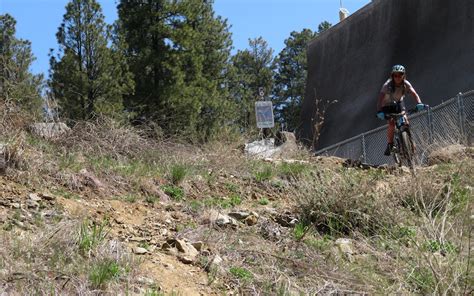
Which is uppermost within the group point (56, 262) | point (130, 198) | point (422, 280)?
point (130, 198)

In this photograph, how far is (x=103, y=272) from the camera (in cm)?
327

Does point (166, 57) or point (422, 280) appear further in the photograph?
point (166, 57)

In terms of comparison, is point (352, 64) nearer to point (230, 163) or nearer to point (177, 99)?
point (177, 99)

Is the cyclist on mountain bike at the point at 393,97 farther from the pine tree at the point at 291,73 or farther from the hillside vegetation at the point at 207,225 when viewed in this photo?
the pine tree at the point at 291,73

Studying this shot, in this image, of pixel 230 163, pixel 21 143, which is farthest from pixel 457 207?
pixel 21 143

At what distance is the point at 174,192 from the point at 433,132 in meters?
6.72

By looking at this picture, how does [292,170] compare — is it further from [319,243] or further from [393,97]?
[319,243]

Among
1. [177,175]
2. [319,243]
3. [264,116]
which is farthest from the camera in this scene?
[264,116]

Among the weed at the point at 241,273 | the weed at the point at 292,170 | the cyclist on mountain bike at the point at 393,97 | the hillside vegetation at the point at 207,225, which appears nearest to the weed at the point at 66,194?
→ the hillside vegetation at the point at 207,225

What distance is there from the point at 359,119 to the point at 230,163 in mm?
13965

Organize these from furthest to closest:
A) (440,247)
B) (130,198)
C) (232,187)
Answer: (232,187) < (130,198) < (440,247)

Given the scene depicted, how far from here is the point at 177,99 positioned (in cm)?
2000

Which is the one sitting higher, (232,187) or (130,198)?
(130,198)

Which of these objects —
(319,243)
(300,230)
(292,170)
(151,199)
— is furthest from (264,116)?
(319,243)
